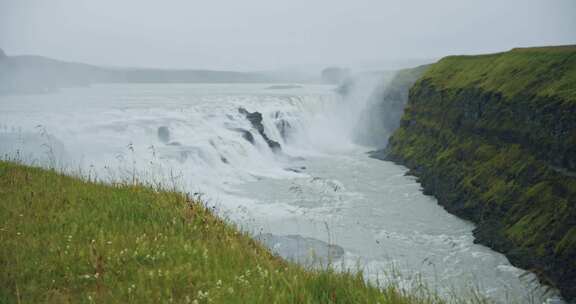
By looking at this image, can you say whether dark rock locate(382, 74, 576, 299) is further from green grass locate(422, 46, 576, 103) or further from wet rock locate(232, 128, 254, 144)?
wet rock locate(232, 128, 254, 144)

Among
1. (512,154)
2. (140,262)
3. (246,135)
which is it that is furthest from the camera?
(246,135)

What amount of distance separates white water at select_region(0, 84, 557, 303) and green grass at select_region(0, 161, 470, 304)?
501 centimetres

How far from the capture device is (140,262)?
195 inches

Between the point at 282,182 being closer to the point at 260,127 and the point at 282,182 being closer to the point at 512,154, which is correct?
the point at 260,127

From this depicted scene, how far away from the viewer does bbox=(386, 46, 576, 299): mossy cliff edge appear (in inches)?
891

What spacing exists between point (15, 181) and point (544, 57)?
40.1m

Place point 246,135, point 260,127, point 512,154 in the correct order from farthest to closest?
point 260,127 < point 246,135 < point 512,154

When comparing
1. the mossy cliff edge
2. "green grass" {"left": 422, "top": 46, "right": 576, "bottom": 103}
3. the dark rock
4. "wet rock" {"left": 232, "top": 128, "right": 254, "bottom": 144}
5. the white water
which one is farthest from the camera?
"wet rock" {"left": 232, "top": 128, "right": 254, "bottom": 144}

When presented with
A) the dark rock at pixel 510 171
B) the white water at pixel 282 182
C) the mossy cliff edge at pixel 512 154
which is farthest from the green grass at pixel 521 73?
the white water at pixel 282 182

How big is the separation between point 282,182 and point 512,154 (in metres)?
19.3

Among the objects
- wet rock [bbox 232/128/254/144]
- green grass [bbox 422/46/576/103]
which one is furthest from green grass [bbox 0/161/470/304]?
wet rock [bbox 232/128/254/144]

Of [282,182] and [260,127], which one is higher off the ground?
[260,127]

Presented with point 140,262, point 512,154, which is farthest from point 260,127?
point 140,262

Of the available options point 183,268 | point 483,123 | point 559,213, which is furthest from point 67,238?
point 483,123
